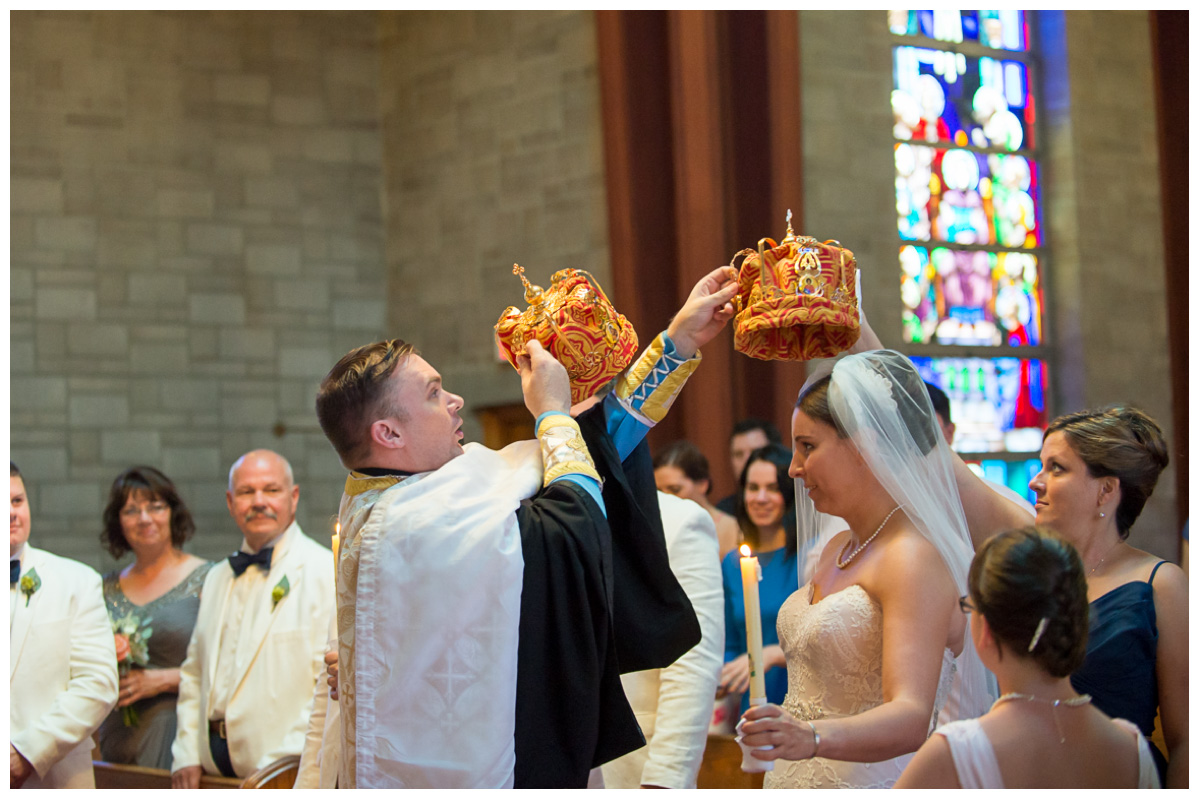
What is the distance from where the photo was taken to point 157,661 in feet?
14.9

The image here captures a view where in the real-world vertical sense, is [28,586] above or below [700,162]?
below

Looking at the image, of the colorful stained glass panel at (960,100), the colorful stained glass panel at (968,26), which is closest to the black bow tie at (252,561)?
the colorful stained glass panel at (960,100)

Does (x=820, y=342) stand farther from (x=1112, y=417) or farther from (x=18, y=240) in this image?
(x=18, y=240)

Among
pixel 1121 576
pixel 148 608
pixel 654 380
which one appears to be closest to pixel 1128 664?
pixel 1121 576

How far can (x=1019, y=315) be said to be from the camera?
8.80 metres

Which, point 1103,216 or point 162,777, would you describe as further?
point 1103,216

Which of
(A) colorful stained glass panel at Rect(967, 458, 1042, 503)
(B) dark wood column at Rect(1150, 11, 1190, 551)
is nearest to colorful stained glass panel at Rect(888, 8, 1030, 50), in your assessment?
(B) dark wood column at Rect(1150, 11, 1190, 551)

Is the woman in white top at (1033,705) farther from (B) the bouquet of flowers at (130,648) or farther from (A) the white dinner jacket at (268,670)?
(B) the bouquet of flowers at (130,648)

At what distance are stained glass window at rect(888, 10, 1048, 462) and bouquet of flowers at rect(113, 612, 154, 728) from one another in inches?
219

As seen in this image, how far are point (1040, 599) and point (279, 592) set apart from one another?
300 cm

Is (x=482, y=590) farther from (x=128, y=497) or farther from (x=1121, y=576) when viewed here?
(x=128, y=497)

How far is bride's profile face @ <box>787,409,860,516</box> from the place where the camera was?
7.66 ft

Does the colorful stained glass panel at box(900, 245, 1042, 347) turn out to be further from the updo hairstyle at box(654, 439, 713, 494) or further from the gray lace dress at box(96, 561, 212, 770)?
the gray lace dress at box(96, 561, 212, 770)

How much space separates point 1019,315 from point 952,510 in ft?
22.7
